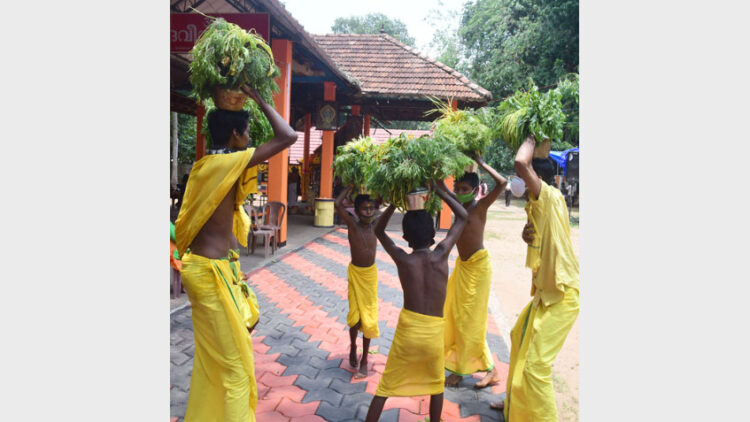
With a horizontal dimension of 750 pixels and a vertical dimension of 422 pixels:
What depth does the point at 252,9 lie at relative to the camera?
723 centimetres

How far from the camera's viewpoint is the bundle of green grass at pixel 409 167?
2.94 m

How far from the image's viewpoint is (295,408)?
11.0 feet

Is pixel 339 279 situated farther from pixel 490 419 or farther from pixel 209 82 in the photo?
pixel 209 82

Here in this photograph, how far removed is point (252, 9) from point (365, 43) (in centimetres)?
841

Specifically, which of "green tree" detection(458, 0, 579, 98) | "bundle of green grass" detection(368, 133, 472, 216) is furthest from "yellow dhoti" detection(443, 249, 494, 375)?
"green tree" detection(458, 0, 579, 98)

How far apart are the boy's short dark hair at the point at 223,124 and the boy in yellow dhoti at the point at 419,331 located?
1.25 meters

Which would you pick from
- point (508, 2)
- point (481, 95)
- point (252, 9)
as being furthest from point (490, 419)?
point (508, 2)

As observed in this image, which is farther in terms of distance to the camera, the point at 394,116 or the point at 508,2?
the point at 508,2

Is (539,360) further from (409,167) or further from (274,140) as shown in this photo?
(274,140)

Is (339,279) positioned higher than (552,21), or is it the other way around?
(552,21)

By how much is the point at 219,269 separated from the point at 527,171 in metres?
2.01

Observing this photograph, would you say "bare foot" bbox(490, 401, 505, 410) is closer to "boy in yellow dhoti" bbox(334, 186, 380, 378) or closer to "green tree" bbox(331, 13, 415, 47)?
"boy in yellow dhoti" bbox(334, 186, 380, 378)

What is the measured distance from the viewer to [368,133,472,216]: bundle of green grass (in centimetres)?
294

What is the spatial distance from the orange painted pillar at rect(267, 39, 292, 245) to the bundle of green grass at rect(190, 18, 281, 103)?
5.61 meters
